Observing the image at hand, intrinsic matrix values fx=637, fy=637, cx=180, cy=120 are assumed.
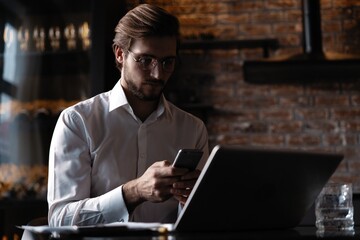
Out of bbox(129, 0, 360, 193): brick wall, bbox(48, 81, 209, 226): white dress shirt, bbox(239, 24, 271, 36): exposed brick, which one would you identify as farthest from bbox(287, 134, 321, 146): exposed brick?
bbox(48, 81, 209, 226): white dress shirt

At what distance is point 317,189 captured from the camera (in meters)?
1.37

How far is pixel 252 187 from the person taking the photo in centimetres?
121

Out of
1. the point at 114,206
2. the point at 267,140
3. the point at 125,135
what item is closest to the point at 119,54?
the point at 125,135

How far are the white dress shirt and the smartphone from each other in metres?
0.25

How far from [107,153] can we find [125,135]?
3.6 inches

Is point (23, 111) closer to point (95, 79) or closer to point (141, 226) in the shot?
point (95, 79)

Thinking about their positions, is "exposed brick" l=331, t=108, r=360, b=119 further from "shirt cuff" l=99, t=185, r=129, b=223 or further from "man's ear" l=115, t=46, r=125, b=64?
"shirt cuff" l=99, t=185, r=129, b=223

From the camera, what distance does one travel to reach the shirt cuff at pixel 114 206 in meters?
1.53

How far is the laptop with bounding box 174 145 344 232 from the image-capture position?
1146 millimetres

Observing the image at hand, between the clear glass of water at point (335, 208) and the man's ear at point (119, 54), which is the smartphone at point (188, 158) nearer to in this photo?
the clear glass of water at point (335, 208)

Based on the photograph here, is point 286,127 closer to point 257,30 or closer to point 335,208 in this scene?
point 257,30

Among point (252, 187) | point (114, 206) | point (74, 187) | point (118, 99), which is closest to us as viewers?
point (252, 187)

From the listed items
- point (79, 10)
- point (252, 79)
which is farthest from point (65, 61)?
point (252, 79)

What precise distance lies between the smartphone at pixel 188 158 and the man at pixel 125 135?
23cm
